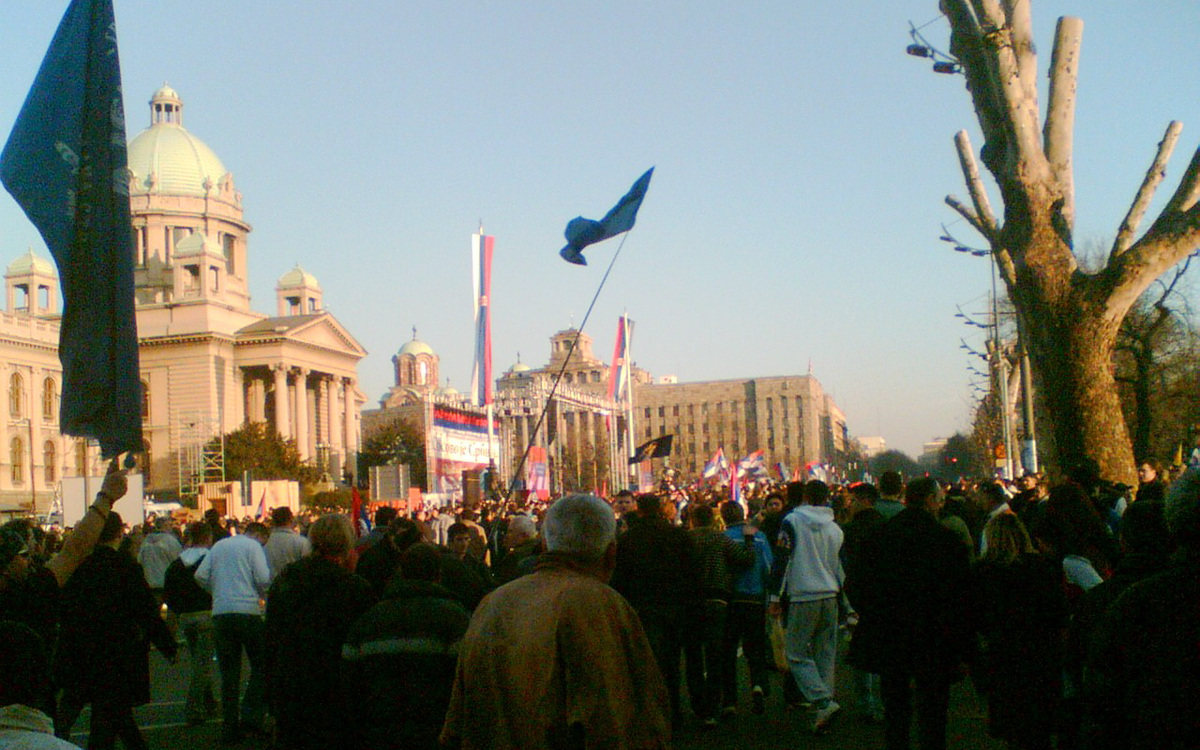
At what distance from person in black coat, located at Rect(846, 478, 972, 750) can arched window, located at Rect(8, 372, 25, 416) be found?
70958mm

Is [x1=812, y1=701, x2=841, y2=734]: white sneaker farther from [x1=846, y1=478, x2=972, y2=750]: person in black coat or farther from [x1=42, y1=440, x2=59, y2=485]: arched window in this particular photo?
[x1=42, y1=440, x2=59, y2=485]: arched window

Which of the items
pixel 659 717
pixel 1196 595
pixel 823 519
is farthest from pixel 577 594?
pixel 823 519

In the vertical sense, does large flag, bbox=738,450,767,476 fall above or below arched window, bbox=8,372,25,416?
below

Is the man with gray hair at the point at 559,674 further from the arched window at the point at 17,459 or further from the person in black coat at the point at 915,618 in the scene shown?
the arched window at the point at 17,459

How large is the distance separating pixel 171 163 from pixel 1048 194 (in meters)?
92.5

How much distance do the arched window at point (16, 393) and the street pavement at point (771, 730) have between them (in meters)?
64.6

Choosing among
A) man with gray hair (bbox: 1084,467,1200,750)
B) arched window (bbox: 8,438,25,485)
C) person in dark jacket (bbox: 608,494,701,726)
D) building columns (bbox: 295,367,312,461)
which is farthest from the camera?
building columns (bbox: 295,367,312,461)

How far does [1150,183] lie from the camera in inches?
418

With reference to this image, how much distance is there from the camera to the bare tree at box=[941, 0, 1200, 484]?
10.4 metres

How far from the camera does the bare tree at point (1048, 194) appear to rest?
10.4 metres

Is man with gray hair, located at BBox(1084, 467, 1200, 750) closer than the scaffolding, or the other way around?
man with gray hair, located at BBox(1084, 467, 1200, 750)

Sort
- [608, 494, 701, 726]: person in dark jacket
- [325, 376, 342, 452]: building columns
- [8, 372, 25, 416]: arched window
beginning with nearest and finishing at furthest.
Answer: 1. [608, 494, 701, 726]: person in dark jacket
2. [8, 372, 25, 416]: arched window
3. [325, 376, 342, 452]: building columns

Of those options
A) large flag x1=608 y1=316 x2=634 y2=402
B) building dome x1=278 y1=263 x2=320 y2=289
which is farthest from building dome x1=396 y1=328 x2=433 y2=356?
large flag x1=608 y1=316 x2=634 y2=402

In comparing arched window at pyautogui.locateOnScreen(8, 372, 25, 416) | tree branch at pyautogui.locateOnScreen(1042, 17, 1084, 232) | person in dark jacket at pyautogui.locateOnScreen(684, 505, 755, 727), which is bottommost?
person in dark jacket at pyautogui.locateOnScreen(684, 505, 755, 727)
